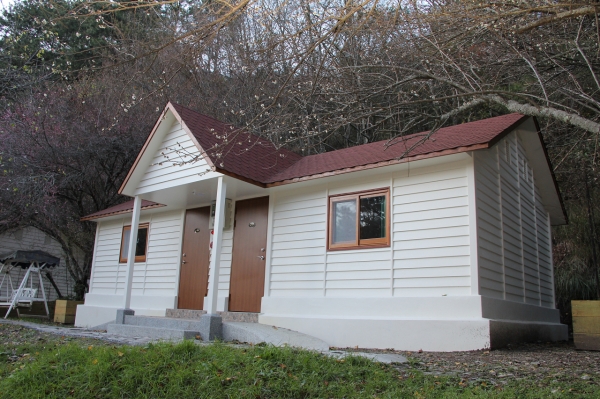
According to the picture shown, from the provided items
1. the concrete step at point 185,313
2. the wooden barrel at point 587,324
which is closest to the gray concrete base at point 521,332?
the wooden barrel at point 587,324

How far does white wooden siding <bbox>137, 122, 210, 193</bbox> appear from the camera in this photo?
10.1 m

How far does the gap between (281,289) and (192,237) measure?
316 cm

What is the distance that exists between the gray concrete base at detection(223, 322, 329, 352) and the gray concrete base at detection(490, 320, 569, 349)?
8.58 feet

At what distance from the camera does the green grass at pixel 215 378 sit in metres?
4.36

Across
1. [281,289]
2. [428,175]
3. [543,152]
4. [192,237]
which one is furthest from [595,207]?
[192,237]

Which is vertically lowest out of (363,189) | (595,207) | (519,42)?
(363,189)

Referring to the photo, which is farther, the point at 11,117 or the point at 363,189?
the point at 11,117

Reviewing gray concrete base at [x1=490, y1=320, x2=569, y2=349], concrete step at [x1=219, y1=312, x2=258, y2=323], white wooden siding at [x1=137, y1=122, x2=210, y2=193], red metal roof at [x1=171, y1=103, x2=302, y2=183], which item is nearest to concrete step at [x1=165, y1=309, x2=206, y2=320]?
concrete step at [x1=219, y1=312, x2=258, y2=323]

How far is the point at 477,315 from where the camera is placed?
7.80 metres

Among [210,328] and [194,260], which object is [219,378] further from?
[194,260]

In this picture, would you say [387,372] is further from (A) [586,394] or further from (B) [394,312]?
(B) [394,312]

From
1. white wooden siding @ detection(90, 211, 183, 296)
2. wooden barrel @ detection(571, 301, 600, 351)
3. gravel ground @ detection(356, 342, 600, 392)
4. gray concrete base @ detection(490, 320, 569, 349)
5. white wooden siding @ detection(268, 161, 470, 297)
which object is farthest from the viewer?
white wooden siding @ detection(90, 211, 183, 296)

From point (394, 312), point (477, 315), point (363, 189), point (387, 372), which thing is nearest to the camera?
point (387, 372)

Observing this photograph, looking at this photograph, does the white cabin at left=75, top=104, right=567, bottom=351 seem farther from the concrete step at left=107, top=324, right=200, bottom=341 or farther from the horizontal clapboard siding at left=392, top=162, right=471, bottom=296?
the concrete step at left=107, top=324, right=200, bottom=341
